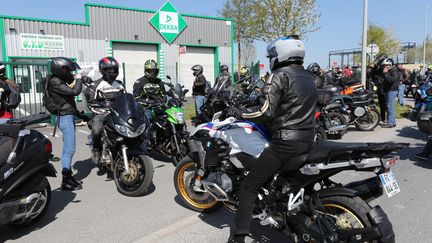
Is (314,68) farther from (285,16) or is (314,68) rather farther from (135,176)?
(285,16)

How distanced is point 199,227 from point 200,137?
964 millimetres

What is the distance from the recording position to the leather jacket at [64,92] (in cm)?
505

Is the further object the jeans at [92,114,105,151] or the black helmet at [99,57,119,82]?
the black helmet at [99,57,119,82]

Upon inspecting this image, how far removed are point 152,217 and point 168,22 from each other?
68.8 ft

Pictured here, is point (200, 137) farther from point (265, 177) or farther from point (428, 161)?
point (428, 161)

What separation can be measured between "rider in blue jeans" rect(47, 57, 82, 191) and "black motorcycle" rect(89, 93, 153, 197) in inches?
20.7

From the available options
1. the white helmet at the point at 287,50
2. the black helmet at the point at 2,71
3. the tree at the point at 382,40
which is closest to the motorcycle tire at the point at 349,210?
the white helmet at the point at 287,50

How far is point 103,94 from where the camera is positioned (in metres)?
5.82

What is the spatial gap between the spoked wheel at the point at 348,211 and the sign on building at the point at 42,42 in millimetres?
19277

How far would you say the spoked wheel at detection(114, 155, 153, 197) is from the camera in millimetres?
4777

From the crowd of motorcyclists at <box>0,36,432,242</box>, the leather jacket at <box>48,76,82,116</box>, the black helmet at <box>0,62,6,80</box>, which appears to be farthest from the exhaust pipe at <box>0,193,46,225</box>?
the black helmet at <box>0,62,6,80</box>

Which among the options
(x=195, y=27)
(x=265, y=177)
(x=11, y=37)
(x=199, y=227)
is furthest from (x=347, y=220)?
(x=195, y=27)

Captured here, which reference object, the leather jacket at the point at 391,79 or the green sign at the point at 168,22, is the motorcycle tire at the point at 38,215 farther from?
the green sign at the point at 168,22

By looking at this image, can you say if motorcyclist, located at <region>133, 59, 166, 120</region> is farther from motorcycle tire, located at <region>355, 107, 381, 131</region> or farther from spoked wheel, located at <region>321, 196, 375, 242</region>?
motorcycle tire, located at <region>355, 107, 381, 131</region>
